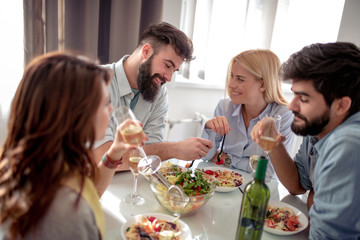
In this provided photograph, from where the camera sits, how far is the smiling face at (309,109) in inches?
45.8

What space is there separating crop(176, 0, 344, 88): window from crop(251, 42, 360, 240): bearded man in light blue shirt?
1.69m

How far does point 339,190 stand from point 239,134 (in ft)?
3.48

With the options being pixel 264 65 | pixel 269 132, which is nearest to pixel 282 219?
pixel 269 132

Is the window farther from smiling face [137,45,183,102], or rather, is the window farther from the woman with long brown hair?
the woman with long brown hair

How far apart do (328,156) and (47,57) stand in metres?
1.00

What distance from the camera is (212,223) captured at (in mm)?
1099

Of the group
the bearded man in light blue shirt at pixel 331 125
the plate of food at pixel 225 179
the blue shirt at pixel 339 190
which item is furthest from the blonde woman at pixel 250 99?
the blue shirt at pixel 339 190

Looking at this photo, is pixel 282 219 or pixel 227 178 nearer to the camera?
pixel 282 219

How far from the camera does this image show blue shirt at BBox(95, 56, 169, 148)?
1824mm

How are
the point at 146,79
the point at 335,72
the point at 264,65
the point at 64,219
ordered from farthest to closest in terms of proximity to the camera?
the point at 264,65
the point at 146,79
the point at 335,72
the point at 64,219

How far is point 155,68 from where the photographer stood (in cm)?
188

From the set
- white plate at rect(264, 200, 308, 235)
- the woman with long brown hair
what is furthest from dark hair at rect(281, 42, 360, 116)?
the woman with long brown hair

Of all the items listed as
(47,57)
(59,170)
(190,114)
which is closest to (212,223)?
(59,170)

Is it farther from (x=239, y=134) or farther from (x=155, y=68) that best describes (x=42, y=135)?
(x=239, y=134)
